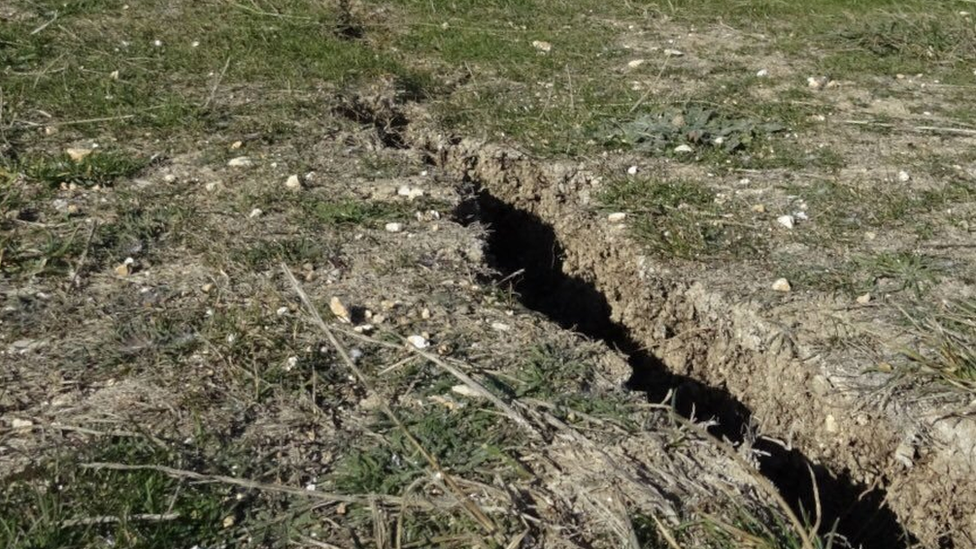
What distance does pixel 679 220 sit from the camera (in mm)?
3873

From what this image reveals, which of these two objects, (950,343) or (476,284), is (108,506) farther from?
(950,343)

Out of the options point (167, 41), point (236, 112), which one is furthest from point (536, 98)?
point (167, 41)

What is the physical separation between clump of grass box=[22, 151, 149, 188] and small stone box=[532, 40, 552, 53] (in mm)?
1998

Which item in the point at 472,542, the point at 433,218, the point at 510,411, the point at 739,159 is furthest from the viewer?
the point at 739,159

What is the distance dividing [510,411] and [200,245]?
1230 millimetres

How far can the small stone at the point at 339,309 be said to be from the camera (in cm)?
318

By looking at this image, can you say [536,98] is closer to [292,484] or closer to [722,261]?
[722,261]

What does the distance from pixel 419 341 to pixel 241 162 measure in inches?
50.3

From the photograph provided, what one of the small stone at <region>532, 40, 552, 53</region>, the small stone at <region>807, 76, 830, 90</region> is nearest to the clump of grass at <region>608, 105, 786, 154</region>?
the small stone at <region>807, 76, 830, 90</region>

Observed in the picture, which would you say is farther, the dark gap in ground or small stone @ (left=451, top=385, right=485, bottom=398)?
the dark gap in ground

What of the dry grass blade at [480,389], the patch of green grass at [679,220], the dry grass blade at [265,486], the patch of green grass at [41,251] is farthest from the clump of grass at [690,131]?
the dry grass blade at [265,486]

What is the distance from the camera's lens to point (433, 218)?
3.74m

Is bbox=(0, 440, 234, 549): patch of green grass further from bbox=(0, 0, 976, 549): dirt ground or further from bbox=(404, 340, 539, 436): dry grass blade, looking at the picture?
bbox=(404, 340, 539, 436): dry grass blade

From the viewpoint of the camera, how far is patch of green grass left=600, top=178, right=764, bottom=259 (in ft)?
12.2
